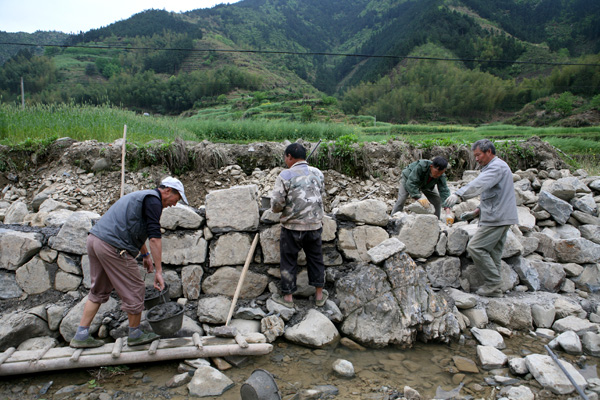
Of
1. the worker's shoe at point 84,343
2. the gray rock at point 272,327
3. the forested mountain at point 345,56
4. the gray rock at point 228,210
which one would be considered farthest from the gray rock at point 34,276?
the forested mountain at point 345,56

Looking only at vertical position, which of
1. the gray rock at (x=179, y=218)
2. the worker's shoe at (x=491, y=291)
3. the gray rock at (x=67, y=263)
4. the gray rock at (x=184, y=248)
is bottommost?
the worker's shoe at (x=491, y=291)

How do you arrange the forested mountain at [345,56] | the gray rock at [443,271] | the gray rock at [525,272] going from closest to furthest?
the gray rock at [443,271] < the gray rock at [525,272] < the forested mountain at [345,56]

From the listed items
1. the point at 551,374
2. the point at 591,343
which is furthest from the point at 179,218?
the point at 591,343

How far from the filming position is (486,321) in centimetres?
419

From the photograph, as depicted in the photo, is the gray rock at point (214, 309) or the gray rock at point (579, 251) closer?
the gray rock at point (214, 309)

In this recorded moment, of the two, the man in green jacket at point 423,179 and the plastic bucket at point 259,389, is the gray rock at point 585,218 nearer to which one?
the man in green jacket at point 423,179

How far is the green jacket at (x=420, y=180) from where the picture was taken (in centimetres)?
529

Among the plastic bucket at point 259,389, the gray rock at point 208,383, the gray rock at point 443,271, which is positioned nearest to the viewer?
the plastic bucket at point 259,389

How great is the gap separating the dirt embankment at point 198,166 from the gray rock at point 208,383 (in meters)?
4.32

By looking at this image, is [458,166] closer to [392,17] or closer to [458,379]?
[458,379]

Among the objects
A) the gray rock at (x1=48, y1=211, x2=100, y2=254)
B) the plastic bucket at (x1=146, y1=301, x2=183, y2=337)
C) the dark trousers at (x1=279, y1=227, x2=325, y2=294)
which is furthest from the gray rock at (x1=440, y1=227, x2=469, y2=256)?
the gray rock at (x1=48, y1=211, x2=100, y2=254)

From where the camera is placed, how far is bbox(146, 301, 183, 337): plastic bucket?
3.33 m

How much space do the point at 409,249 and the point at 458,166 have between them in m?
5.42

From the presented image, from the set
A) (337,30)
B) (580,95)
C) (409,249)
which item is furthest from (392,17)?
(409,249)
